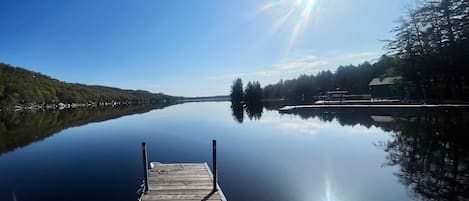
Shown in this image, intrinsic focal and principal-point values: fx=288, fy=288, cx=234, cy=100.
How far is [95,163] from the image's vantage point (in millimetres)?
12438

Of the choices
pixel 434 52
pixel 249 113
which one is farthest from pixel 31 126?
pixel 434 52

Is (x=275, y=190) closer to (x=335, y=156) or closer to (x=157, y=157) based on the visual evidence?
(x=335, y=156)

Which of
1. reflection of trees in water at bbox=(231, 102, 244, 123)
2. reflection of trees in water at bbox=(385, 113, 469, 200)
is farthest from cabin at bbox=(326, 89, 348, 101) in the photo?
reflection of trees in water at bbox=(385, 113, 469, 200)

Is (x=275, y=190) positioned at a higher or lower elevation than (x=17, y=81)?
lower

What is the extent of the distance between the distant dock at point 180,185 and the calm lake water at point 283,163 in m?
0.77

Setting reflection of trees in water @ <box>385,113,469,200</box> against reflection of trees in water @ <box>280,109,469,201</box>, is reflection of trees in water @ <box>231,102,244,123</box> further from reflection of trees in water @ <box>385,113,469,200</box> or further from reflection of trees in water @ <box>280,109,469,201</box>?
reflection of trees in water @ <box>385,113,469,200</box>

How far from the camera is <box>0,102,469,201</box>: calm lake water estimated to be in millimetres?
7945

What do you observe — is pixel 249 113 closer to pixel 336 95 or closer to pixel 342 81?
pixel 336 95

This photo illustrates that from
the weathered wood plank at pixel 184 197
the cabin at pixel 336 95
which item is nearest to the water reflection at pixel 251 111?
the cabin at pixel 336 95

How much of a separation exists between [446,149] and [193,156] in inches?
430

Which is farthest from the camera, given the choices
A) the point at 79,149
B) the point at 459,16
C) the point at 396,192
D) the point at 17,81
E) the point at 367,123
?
the point at 17,81

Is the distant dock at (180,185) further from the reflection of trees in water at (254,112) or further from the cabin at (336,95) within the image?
the cabin at (336,95)

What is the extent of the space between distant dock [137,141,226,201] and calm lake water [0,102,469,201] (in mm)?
768

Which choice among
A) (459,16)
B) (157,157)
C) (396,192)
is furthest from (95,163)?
Answer: (459,16)
